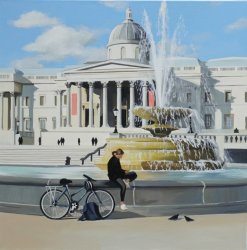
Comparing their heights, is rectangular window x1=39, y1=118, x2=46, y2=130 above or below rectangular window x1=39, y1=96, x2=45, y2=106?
below

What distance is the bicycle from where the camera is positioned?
736 centimetres

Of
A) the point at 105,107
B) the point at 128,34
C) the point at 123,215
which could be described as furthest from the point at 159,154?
the point at 128,34

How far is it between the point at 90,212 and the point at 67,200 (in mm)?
402

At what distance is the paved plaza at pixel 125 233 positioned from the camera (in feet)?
19.6

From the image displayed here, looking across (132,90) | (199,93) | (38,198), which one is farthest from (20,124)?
(38,198)

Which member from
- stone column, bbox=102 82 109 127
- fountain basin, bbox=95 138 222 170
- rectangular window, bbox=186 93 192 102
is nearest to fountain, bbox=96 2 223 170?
fountain basin, bbox=95 138 222 170

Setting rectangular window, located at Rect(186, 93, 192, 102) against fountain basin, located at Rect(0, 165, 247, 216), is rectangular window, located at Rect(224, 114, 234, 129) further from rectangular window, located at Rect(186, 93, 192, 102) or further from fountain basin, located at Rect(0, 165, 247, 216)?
fountain basin, located at Rect(0, 165, 247, 216)

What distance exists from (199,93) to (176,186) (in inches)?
1536

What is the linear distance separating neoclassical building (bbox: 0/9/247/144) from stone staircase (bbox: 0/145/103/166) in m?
13.4

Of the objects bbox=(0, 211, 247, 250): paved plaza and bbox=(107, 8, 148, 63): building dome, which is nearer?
bbox=(0, 211, 247, 250): paved plaza

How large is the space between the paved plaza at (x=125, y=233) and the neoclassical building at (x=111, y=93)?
1309 inches

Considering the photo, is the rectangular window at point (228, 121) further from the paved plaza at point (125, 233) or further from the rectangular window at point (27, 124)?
the paved plaza at point (125, 233)

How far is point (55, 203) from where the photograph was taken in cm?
744

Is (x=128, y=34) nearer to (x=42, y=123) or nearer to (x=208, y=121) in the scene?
(x=208, y=121)
